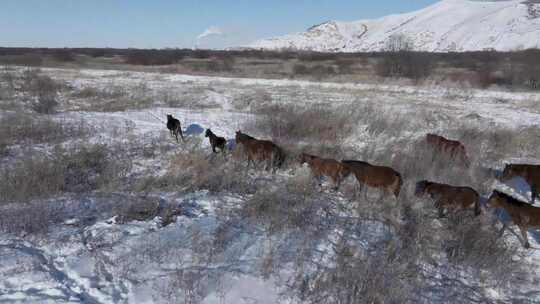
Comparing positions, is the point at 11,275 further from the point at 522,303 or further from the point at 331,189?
the point at 522,303

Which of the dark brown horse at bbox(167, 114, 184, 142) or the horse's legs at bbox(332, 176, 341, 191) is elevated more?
the dark brown horse at bbox(167, 114, 184, 142)

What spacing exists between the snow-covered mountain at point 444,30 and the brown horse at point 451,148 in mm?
76733

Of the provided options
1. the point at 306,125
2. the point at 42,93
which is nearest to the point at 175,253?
the point at 306,125

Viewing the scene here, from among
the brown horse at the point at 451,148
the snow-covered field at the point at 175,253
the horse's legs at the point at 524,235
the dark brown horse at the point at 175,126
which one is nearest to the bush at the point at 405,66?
the brown horse at the point at 451,148

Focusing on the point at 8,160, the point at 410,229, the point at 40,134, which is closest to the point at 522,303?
the point at 410,229

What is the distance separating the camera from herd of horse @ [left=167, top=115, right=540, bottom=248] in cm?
584

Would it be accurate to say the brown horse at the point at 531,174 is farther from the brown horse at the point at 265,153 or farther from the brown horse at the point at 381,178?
the brown horse at the point at 265,153

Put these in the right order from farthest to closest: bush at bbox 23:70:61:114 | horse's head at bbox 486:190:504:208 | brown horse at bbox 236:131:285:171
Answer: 1. bush at bbox 23:70:61:114
2. brown horse at bbox 236:131:285:171
3. horse's head at bbox 486:190:504:208

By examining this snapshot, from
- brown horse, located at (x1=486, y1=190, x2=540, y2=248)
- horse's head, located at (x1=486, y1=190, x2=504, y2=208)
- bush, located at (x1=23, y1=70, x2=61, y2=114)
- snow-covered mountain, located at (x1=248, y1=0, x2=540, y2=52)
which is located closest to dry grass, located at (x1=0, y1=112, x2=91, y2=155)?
bush, located at (x1=23, y1=70, x2=61, y2=114)

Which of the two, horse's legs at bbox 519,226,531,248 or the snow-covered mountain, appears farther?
the snow-covered mountain

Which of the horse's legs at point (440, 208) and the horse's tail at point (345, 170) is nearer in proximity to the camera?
the horse's legs at point (440, 208)

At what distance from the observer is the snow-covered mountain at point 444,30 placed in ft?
312

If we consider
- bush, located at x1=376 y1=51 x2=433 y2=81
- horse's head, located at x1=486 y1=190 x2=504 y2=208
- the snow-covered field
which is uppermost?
bush, located at x1=376 y1=51 x2=433 y2=81

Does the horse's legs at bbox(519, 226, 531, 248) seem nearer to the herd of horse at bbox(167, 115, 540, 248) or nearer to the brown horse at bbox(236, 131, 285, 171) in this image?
the herd of horse at bbox(167, 115, 540, 248)
